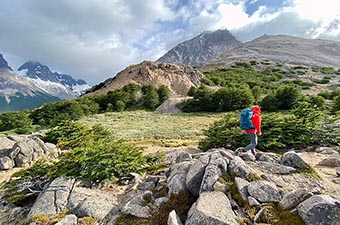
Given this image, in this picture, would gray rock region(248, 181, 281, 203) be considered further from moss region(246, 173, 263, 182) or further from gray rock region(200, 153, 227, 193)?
gray rock region(200, 153, 227, 193)

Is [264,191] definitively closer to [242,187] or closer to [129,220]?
[242,187]

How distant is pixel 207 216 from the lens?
5648 mm

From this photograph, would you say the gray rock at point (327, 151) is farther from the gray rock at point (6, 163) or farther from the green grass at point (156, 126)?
the gray rock at point (6, 163)

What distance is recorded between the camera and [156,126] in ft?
105

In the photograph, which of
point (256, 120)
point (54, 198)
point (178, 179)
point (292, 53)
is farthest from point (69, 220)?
point (292, 53)

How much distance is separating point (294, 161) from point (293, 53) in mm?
113162

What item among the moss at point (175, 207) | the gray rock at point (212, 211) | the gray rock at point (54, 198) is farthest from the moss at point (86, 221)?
the gray rock at point (212, 211)

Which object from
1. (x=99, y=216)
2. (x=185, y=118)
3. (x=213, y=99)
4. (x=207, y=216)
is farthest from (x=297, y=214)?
(x=213, y=99)

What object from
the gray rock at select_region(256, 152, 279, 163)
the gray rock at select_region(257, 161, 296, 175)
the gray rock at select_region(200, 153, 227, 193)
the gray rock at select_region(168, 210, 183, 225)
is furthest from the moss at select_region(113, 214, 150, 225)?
the gray rock at select_region(256, 152, 279, 163)

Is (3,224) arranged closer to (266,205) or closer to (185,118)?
(266,205)

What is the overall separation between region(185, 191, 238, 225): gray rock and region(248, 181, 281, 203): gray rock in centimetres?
70

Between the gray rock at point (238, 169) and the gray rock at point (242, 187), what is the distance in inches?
13.6

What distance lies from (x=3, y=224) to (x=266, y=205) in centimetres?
778

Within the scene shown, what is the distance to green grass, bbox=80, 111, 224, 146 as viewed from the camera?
24987 mm
